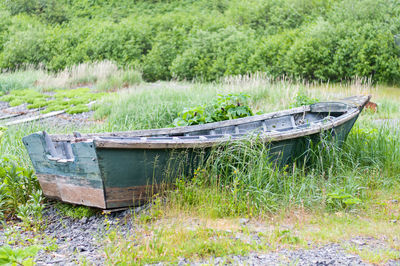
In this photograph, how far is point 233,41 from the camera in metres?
18.0

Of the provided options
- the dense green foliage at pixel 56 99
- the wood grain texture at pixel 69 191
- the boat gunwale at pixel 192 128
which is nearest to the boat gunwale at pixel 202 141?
the wood grain texture at pixel 69 191

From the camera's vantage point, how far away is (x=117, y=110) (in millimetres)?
9719

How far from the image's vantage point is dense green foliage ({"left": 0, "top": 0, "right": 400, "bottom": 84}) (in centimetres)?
1551

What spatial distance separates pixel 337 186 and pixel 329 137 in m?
0.99

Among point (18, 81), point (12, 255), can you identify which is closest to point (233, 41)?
point (18, 81)

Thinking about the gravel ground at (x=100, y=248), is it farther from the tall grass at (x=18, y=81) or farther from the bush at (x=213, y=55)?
the tall grass at (x=18, y=81)

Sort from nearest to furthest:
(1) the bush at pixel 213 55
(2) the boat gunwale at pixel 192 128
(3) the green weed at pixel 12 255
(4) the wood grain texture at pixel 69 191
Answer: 1. (3) the green weed at pixel 12 255
2. (4) the wood grain texture at pixel 69 191
3. (2) the boat gunwale at pixel 192 128
4. (1) the bush at pixel 213 55

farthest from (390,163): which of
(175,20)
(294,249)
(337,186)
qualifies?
(175,20)

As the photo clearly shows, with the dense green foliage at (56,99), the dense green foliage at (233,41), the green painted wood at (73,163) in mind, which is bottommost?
the dense green foliage at (56,99)

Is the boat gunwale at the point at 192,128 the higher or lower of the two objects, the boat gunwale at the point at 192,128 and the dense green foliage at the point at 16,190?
the higher

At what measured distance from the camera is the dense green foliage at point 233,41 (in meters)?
15.5

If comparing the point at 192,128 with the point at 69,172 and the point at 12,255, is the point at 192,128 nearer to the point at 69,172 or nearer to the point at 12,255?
the point at 69,172

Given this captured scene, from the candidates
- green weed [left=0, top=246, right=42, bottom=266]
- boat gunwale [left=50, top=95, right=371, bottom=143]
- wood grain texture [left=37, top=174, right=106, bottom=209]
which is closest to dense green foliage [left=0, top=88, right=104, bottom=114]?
boat gunwale [left=50, top=95, right=371, bottom=143]

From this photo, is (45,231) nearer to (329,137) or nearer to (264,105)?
(329,137)
